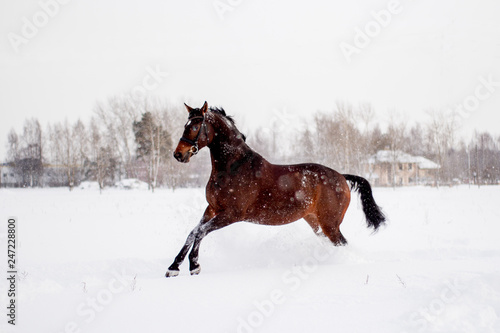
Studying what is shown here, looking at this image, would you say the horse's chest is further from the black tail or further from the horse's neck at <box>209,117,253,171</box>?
the black tail

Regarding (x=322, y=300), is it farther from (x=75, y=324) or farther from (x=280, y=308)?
(x=75, y=324)

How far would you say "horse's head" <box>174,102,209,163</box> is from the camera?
4594mm

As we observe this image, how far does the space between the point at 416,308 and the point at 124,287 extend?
105 inches

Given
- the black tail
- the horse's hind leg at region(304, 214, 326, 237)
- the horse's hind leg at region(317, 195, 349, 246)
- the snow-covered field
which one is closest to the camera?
the snow-covered field

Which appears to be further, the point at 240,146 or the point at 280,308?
the point at 240,146

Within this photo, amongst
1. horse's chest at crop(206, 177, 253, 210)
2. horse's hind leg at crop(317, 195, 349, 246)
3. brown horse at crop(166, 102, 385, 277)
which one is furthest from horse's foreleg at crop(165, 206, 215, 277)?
horse's hind leg at crop(317, 195, 349, 246)

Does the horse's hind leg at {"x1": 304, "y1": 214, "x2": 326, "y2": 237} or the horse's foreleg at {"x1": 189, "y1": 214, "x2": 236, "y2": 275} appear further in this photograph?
the horse's hind leg at {"x1": 304, "y1": 214, "x2": 326, "y2": 237}

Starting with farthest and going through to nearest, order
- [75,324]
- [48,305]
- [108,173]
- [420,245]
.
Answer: [108,173]
[420,245]
[48,305]
[75,324]

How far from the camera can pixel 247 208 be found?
4.98m

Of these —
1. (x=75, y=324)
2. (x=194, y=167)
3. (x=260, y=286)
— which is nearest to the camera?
(x=75, y=324)

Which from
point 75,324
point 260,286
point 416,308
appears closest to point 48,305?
point 75,324

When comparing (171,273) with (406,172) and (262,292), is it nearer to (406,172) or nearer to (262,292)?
(262,292)

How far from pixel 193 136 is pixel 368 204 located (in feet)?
10.9

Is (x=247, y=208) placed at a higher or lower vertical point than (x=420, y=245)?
higher
